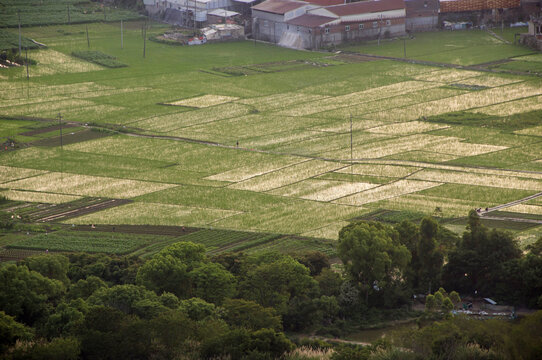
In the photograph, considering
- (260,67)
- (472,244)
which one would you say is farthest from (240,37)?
(472,244)

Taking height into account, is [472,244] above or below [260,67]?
below

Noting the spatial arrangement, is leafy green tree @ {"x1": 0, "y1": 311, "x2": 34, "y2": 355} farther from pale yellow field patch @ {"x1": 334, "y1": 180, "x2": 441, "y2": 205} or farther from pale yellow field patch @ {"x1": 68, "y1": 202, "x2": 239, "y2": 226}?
pale yellow field patch @ {"x1": 334, "y1": 180, "x2": 441, "y2": 205}

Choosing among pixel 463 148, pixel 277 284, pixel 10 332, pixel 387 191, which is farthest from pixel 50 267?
pixel 463 148

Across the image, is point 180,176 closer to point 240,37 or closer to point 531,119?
point 531,119

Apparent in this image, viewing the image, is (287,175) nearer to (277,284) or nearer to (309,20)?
(277,284)

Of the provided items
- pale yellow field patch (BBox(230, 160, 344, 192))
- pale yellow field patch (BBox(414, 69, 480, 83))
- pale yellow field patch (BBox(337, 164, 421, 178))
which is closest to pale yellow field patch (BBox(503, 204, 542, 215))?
pale yellow field patch (BBox(337, 164, 421, 178))

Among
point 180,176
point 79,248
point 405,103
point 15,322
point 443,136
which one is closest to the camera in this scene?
point 15,322

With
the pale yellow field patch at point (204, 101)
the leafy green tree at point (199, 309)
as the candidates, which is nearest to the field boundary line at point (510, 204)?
the leafy green tree at point (199, 309)

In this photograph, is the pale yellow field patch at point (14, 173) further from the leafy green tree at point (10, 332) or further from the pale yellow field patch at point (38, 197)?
the leafy green tree at point (10, 332)
